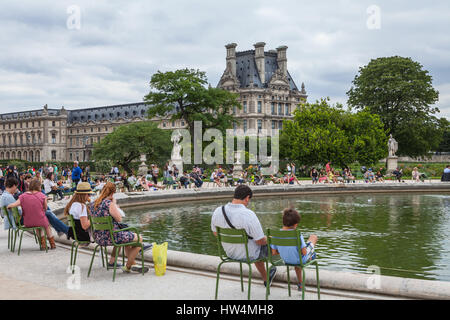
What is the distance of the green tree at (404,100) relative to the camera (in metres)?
47.3

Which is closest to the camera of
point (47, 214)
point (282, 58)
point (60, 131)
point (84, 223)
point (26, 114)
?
point (84, 223)

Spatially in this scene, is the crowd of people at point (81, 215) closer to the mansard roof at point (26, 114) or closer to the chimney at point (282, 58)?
the chimney at point (282, 58)

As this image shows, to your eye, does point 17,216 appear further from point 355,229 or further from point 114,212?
point 355,229

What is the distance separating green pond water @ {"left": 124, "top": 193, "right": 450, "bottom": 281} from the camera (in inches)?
320

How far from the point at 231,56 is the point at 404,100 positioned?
43250 millimetres

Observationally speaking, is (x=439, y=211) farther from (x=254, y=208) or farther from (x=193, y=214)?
(x=193, y=214)

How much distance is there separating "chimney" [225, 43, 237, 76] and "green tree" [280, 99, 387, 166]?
153ft

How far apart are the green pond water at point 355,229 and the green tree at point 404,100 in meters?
30.3

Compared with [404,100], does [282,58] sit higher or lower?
higher

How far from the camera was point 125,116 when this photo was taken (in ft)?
371

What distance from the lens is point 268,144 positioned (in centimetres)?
6234

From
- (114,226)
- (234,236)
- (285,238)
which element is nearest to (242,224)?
(234,236)

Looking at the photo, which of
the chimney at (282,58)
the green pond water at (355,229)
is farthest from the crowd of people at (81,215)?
the chimney at (282,58)
